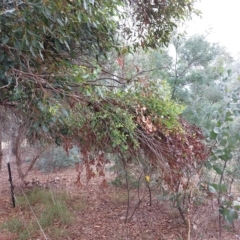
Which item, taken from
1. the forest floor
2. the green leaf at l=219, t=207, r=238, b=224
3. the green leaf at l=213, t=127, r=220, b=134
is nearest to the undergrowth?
the forest floor

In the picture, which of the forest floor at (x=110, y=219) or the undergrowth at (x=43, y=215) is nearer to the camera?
the forest floor at (x=110, y=219)

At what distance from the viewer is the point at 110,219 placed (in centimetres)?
378

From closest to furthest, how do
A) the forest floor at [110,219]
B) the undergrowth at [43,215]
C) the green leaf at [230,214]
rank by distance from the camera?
1. the green leaf at [230,214]
2. the forest floor at [110,219]
3. the undergrowth at [43,215]

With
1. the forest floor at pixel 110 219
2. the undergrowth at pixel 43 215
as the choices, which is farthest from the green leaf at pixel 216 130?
the undergrowth at pixel 43 215

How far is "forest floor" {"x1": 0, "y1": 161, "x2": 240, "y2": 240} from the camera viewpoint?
121 inches

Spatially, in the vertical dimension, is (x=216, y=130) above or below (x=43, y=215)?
above

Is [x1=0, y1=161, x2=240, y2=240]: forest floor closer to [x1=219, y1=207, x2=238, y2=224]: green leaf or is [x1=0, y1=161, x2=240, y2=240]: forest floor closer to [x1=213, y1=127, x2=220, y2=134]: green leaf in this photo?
[x1=219, y1=207, x2=238, y2=224]: green leaf

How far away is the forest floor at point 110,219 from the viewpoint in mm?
3062

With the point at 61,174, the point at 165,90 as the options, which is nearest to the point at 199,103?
the point at 165,90

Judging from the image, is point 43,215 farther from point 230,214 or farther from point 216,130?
point 216,130

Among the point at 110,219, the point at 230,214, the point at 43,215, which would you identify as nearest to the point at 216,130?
the point at 230,214

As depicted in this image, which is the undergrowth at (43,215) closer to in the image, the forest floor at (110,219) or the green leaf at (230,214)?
the forest floor at (110,219)

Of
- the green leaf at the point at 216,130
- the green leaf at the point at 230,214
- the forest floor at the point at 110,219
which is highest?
the green leaf at the point at 216,130

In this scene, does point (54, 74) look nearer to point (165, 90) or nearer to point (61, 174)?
point (165, 90)
